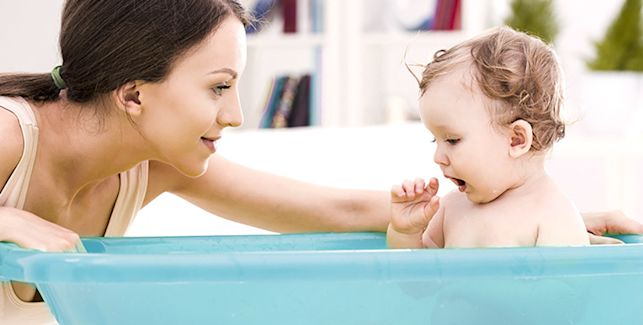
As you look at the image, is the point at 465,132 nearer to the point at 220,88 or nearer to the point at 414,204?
the point at 414,204

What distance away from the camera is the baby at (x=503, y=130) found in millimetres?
1211

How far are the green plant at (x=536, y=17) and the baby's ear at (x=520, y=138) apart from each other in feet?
7.43

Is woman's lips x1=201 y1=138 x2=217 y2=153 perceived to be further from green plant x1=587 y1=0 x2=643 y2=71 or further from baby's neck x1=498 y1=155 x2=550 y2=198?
green plant x1=587 y1=0 x2=643 y2=71

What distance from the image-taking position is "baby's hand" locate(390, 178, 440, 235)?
1.30 m

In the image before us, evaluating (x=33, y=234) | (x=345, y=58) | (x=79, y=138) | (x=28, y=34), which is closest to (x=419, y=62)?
(x=345, y=58)

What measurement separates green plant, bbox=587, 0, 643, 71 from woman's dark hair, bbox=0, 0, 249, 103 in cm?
235

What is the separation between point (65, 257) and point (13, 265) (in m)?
0.08

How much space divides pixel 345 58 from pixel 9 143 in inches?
89.6

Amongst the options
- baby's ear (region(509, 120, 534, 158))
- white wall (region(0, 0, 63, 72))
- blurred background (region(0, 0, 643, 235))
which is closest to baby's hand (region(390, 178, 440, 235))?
baby's ear (region(509, 120, 534, 158))

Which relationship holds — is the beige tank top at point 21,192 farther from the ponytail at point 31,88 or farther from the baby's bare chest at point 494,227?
the baby's bare chest at point 494,227

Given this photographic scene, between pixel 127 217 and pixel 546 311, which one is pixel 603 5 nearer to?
pixel 127 217

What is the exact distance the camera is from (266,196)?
1601 millimetres

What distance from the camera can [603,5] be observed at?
371cm

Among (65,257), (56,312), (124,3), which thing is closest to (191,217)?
(124,3)
